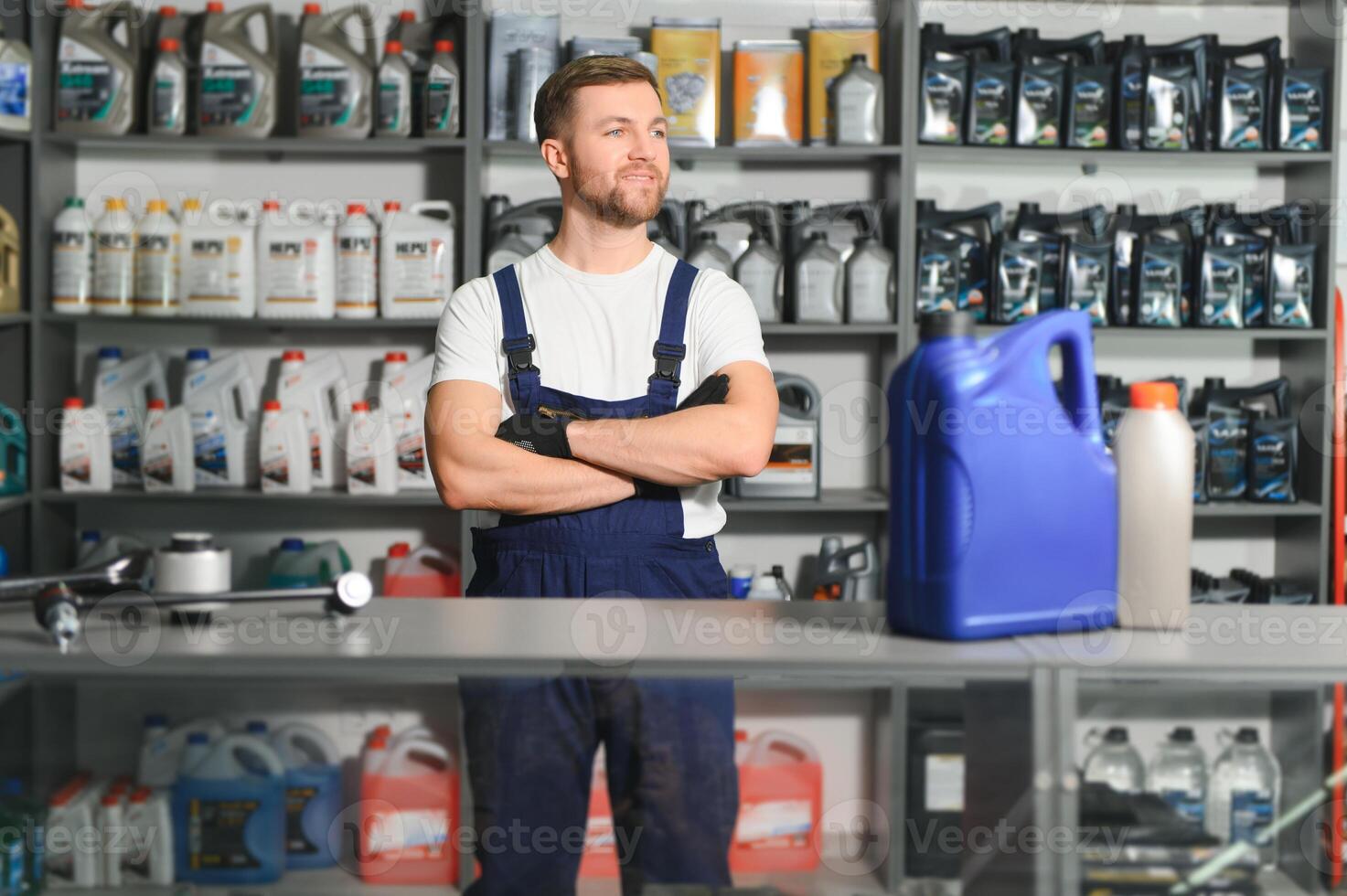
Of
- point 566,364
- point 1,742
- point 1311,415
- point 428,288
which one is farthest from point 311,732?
point 1311,415

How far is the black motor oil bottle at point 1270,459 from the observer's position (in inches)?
146

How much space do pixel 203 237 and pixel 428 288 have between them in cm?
63

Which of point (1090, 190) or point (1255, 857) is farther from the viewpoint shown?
point (1090, 190)

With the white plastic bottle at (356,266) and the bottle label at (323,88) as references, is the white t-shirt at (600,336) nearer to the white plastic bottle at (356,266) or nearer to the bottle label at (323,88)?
the white plastic bottle at (356,266)

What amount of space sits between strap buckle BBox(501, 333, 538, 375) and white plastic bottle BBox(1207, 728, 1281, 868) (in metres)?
1.20

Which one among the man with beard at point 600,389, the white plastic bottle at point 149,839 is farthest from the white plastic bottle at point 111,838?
the man with beard at point 600,389

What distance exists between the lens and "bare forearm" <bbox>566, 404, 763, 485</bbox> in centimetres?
195

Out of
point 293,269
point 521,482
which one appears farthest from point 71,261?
point 521,482

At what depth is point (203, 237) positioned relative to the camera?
3.65 metres

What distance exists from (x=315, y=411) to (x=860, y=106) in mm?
1714

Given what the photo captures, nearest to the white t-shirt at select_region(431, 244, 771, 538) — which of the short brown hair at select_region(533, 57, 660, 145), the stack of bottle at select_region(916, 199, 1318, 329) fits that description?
the short brown hair at select_region(533, 57, 660, 145)

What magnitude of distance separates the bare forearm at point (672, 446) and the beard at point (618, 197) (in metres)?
0.34

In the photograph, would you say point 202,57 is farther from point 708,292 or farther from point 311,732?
point 311,732

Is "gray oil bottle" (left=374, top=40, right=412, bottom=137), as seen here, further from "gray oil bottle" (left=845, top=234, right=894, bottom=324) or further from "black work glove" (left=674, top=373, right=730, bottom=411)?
"black work glove" (left=674, top=373, right=730, bottom=411)
